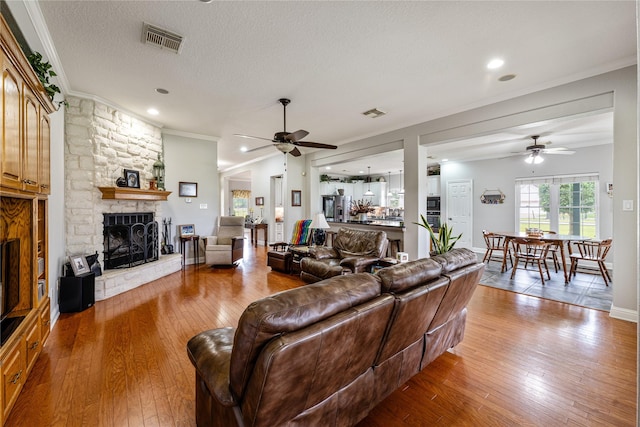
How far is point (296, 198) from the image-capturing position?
7797mm

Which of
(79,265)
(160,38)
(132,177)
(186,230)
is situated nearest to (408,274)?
(160,38)

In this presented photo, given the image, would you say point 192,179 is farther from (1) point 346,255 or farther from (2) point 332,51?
(2) point 332,51

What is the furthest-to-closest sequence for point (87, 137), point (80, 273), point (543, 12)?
1. point (87, 137)
2. point (80, 273)
3. point (543, 12)

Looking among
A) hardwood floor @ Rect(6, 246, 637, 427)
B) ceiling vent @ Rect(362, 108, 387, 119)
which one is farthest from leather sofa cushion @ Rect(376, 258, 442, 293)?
ceiling vent @ Rect(362, 108, 387, 119)

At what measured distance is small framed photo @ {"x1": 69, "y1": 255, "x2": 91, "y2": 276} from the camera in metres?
3.51

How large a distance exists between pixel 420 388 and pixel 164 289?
3965mm

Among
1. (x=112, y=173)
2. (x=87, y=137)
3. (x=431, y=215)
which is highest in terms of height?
(x=87, y=137)

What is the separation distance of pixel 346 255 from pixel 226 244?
2865 millimetres

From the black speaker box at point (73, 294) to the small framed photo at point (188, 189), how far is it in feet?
9.11

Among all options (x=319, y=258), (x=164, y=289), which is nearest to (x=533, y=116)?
(x=319, y=258)

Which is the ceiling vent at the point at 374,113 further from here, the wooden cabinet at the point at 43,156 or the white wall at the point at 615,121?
the wooden cabinet at the point at 43,156

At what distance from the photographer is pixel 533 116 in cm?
374

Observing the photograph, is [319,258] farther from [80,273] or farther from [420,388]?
[80,273]

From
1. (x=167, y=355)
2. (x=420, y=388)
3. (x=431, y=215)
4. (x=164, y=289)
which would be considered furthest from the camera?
(x=431, y=215)
